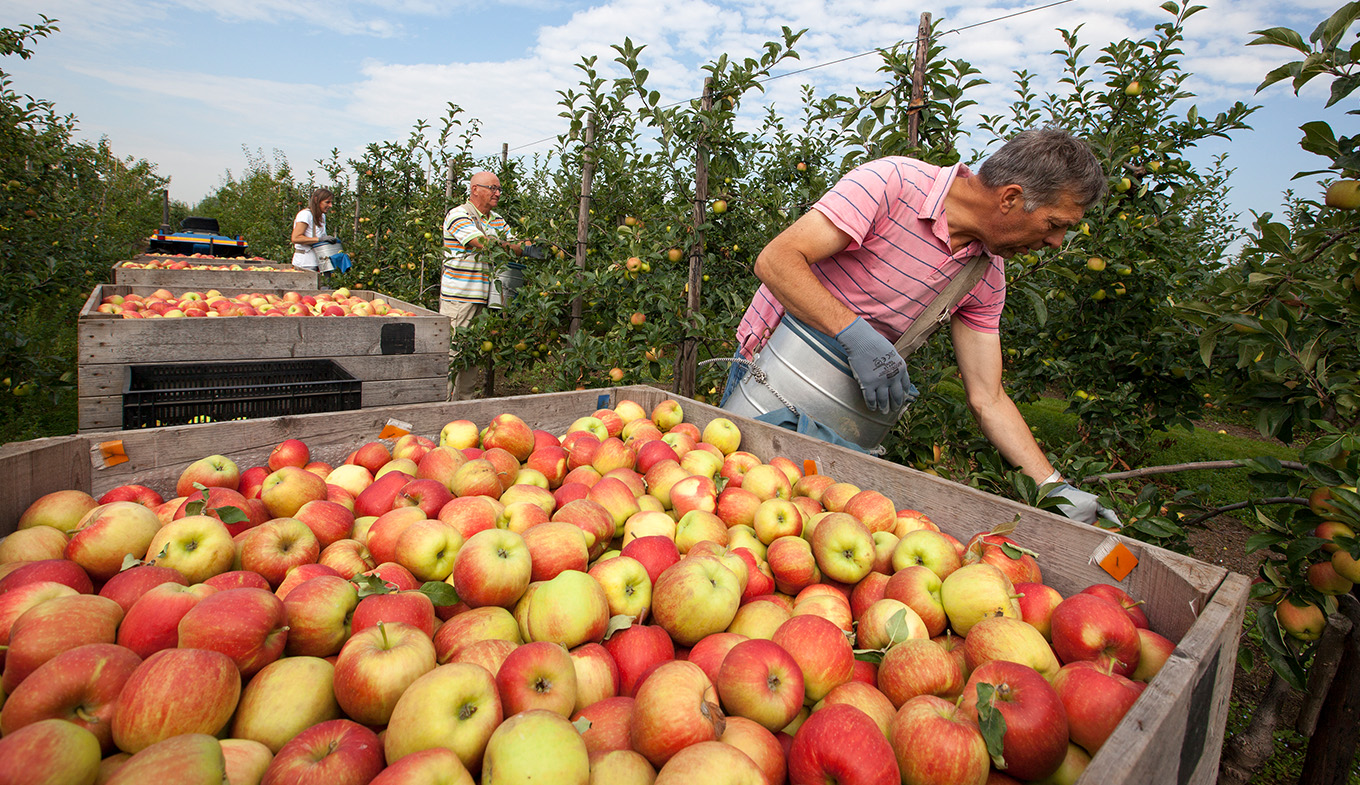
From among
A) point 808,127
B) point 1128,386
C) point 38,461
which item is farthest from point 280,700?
point 808,127

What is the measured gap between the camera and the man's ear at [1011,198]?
235cm

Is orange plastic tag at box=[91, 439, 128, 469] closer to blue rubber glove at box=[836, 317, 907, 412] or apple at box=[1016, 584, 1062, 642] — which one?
blue rubber glove at box=[836, 317, 907, 412]

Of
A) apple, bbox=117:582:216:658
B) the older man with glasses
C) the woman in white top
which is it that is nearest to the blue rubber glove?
apple, bbox=117:582:216:658

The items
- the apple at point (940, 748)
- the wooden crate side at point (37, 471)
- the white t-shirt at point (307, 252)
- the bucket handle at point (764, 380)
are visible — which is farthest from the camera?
the white t-shirt at point (307, 252)

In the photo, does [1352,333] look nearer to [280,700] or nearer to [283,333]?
[280,700]

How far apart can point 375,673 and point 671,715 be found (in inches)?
20.0

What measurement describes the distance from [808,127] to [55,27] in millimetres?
8108

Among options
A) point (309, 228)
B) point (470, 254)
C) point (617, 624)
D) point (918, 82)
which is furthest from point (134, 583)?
point (309, 228)

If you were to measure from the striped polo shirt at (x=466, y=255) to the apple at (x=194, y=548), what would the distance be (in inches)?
178

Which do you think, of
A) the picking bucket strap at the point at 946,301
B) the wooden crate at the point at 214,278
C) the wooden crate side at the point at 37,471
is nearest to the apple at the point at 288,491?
the wooden crate side at the point at 37,471

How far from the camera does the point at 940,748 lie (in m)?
1.04

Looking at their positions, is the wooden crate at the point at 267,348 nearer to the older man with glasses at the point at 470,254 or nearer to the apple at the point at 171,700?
the older man with glasses at the point at 470,254

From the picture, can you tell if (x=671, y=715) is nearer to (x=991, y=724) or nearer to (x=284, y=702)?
(x=991, y=724)

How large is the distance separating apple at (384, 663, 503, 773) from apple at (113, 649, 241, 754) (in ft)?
0.92
